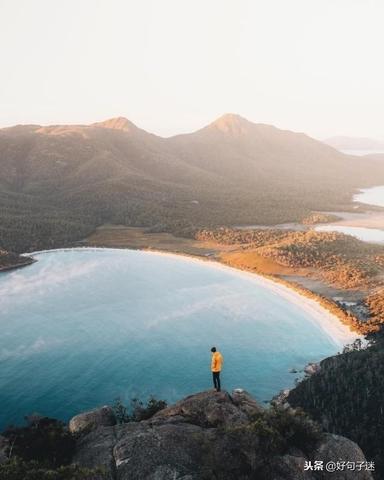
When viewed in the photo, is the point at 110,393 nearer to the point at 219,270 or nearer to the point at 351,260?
the point at 219,270

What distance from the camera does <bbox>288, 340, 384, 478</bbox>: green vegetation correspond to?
4069 centimetres

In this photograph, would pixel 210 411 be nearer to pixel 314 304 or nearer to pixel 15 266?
pixel 314 304

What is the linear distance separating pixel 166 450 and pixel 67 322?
2281 inches

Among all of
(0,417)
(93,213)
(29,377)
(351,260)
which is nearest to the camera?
(0,417)

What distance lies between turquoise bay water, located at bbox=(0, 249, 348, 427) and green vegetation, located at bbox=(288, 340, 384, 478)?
572cm

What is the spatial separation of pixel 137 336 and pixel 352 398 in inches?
1353

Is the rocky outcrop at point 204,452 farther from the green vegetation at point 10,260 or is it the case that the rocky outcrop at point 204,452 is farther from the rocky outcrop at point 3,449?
the green vegetation at point 10,260

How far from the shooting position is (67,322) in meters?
76.9

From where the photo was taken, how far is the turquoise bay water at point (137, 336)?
53.6 meters

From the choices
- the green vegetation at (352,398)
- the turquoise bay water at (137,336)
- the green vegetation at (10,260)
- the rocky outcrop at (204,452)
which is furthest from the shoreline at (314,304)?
the green vegetation at (10,260)

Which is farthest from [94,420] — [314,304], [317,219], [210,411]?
[317,219]

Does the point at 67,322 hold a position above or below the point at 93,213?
below

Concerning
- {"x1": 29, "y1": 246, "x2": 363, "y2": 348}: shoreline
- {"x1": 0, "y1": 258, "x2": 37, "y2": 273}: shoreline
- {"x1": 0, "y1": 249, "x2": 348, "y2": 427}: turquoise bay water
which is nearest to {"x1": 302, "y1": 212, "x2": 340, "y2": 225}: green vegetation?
{"x1": 29, "y1": 246, "x2": 363, "y2": 348}: shoreline

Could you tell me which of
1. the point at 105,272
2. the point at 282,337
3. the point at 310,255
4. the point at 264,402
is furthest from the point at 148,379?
the point at 310,255
